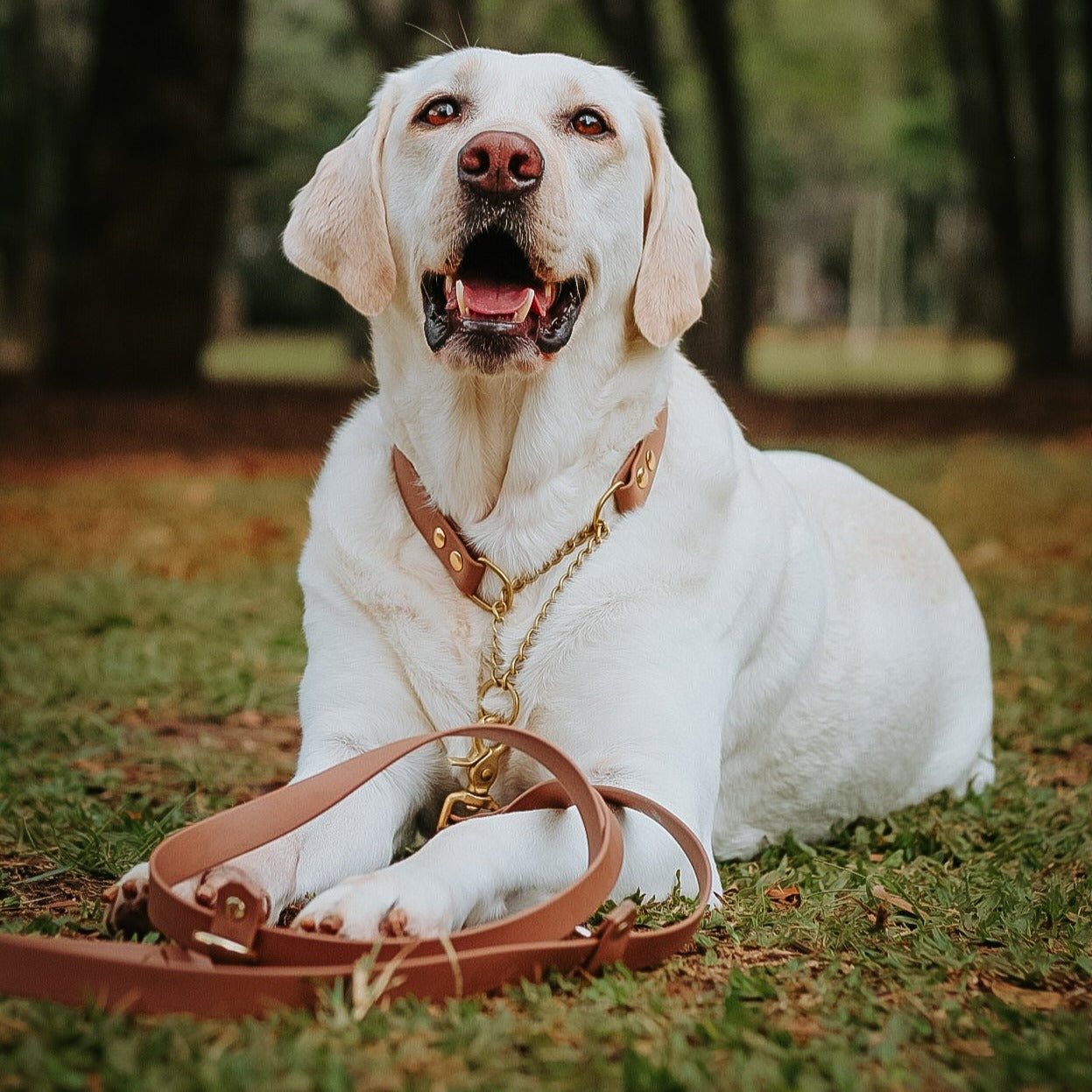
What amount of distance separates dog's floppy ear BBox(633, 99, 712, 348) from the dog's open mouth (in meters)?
0.18

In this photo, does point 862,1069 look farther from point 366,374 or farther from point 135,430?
point 135,430

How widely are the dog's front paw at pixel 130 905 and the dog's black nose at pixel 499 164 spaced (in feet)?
5.29

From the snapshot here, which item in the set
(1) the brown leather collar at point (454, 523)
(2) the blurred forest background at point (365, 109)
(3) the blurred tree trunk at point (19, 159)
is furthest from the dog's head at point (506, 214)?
(3) the blurred tree trunk at point (19, 159)

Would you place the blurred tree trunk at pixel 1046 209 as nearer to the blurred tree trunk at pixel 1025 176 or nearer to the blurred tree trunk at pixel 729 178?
the blurred tree trunk at pixel 1025 176

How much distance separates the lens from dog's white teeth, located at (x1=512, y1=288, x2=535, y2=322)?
3473 mm

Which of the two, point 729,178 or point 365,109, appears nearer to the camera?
point 365,109

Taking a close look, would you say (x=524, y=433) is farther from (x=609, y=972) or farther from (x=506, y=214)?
(x=609, y=972)

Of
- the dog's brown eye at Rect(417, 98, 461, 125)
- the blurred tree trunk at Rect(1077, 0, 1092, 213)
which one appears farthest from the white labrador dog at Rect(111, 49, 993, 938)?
the blurred tree trunk at Rect(1077, 0, 1092, 213)

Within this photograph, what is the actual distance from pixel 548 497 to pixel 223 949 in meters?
1.37

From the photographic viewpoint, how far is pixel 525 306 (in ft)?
11.4

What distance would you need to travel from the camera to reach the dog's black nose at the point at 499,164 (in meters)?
3.31

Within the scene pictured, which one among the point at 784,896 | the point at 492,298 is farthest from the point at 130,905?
the point at 492,298

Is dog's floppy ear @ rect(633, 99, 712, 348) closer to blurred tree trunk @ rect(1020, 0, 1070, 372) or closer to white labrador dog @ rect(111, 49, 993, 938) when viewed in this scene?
white labrador dog @ rect(111, 49, 993, 938)

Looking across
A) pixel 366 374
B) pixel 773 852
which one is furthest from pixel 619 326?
pixel 773 852
